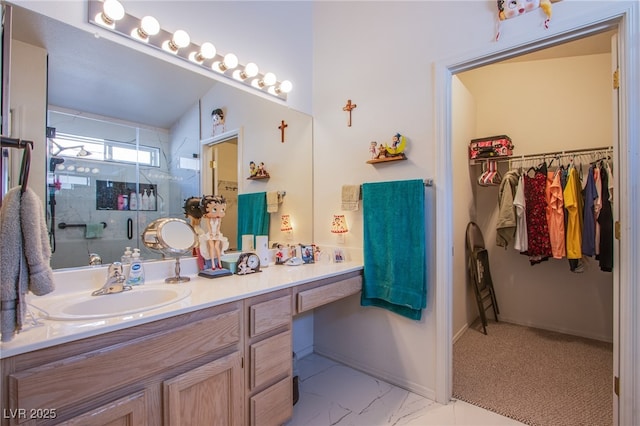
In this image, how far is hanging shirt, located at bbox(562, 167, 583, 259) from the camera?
8.28 ft

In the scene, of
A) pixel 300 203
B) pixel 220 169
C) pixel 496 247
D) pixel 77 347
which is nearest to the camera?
pixel 77 347

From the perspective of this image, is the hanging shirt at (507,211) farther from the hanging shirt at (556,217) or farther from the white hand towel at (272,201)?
the white hand towel at (272,201)

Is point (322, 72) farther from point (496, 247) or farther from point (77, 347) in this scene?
point (496, 247)

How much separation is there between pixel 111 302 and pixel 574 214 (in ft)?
10.9

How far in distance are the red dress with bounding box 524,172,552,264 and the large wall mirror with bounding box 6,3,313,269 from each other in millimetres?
2590

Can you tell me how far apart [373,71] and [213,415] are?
2288mm

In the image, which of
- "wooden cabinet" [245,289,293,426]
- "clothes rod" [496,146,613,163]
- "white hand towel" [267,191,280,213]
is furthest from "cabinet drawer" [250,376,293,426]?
"clothes rod" [496,146,613,163]

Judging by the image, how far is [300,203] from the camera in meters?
2.52

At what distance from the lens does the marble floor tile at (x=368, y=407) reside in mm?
1736

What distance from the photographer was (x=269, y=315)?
4.91ft

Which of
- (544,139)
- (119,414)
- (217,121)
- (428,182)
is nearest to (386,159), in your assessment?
(428,182)

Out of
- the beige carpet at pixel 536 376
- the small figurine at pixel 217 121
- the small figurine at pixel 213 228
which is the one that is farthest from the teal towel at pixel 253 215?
the beige carpet at pixel 536 376

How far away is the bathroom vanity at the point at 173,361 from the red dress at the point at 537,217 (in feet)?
7.10

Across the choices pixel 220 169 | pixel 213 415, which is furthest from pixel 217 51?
pixel 213 415
